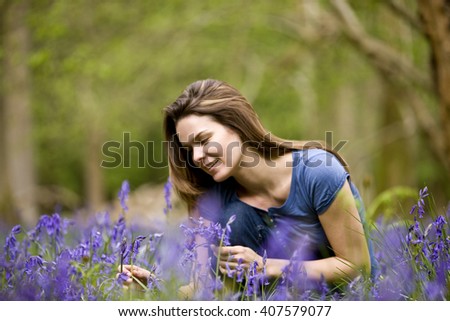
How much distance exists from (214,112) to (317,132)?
1198 cm

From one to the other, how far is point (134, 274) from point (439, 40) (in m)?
2.66

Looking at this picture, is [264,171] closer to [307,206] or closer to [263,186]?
[263,186]

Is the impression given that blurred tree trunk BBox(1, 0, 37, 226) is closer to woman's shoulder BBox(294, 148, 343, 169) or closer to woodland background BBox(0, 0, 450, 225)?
woodland background BBox(0, 0, 450, 225)

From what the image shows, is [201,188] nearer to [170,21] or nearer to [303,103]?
[170,21]

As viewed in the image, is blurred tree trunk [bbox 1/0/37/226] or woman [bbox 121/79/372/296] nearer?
woman [bbox 121/79/372/296]

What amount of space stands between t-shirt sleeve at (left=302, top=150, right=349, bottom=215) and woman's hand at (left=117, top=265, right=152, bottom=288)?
0.81 meters

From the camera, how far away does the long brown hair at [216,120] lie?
9.40ft

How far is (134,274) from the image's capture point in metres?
2.42

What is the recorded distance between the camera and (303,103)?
15.0 metres

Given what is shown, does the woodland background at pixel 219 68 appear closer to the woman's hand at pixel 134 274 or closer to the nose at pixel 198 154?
the nose at pixel 198 154

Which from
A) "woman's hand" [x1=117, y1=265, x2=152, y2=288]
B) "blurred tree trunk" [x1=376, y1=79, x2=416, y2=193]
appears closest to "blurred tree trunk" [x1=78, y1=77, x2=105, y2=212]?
"blurred tree trunk" [x1=376, y1=79, x2=416, y2=193]

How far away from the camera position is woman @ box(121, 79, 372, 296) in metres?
2.68

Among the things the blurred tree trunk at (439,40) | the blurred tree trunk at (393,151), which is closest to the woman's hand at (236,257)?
the blurred tree trunk at (439,40)

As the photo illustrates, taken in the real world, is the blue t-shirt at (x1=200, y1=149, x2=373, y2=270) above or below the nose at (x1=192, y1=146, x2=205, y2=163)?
below
